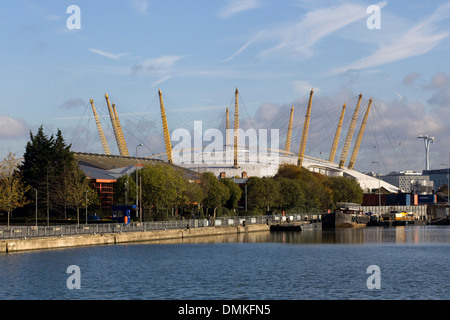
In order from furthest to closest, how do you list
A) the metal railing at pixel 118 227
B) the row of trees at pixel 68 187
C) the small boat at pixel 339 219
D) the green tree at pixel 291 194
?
1. the green tree at pixel 291 194
2. the small boat at pixel 339 219
3. the row of trees at pixel 68 187
4. the metal railing at pixel 118 227

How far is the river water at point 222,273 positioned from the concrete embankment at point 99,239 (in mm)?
1562

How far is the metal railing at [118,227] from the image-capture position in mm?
78375

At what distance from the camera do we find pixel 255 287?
2099 inches

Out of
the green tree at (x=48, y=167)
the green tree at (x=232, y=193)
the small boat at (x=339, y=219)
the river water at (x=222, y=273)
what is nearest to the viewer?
the river water at (x=222, y=273)

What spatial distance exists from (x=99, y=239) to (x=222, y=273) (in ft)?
97.5

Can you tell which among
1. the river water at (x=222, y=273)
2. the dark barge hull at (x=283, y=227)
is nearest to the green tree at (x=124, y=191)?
the dark barge hull at (x=283, y=227)

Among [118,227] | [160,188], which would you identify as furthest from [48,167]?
[118,227]

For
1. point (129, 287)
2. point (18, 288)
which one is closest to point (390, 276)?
point (129, 287)

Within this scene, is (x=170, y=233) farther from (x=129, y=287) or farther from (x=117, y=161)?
(x=117, y=161)

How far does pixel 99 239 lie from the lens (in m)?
87.3

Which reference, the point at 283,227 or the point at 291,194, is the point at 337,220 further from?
the point at 283,227

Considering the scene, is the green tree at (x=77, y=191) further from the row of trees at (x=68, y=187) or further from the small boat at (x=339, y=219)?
the small boat at (x=339, y=219)

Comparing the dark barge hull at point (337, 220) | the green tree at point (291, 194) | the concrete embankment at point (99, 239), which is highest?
the green tree at point (291, 194)

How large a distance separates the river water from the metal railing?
386 cm
